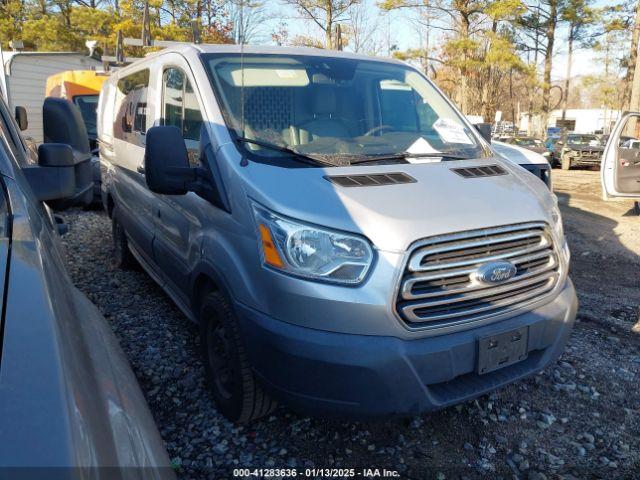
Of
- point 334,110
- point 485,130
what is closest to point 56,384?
point 334,110

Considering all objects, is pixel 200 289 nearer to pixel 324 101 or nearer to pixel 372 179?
pixel 372 179

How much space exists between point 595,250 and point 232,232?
566cm

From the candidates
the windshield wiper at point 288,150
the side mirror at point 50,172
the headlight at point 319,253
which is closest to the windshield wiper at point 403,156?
the windshield wiper at point 288,150

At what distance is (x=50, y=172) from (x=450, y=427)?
7.88 ft

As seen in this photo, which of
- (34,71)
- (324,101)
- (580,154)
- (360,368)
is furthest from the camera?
(580,154)

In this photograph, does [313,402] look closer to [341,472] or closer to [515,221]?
[341,472]

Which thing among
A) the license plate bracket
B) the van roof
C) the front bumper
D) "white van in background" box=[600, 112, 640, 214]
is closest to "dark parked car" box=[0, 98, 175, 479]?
the front bumper

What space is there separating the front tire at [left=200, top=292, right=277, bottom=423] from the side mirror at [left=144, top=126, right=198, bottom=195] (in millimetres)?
618

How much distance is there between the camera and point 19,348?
1038 millimetres

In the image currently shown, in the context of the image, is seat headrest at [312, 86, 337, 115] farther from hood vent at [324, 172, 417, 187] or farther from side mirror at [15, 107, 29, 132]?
side mirror at [15, 107, 29, 132]

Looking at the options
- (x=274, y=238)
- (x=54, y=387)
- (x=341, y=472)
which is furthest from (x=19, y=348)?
(x=341, y=472)

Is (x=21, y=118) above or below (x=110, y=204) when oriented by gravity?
above

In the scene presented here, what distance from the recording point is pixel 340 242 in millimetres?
2191

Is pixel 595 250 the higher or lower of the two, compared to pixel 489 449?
higher
